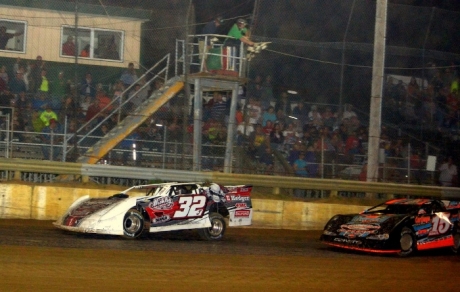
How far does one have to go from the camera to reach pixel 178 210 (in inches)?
522

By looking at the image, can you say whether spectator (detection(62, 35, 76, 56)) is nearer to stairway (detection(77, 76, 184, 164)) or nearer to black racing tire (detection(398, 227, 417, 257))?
stairway (detection(77, 76, 184, 164))

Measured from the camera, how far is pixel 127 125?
53.8 ft

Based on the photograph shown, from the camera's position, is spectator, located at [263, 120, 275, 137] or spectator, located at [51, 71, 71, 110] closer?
spectator, located at [51, 71, 71, 110]

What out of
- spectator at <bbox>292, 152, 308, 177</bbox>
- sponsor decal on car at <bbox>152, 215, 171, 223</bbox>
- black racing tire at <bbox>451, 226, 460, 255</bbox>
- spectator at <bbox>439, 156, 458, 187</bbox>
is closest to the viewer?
sponsor decal on car at <bbox>152, 215, 171, 223</bbox>

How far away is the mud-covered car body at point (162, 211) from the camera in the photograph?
12.5 meters

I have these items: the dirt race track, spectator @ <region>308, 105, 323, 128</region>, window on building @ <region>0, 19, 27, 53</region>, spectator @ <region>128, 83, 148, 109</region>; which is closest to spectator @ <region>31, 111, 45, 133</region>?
window on building @ <region>0, 19, 27, 53</region>

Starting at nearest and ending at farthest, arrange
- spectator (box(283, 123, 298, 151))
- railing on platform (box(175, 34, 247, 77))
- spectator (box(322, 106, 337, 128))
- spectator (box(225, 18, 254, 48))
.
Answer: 1. railing on platform (box(175, 34, 247, 77))
2. spectator (box(283, 123, 298, 151))
3. spectator (box(225, 18, 254, 48))
4. spectator (box(322, 106, 337, 128))

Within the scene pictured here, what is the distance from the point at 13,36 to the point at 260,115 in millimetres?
5871

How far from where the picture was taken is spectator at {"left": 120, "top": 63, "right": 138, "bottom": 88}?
Result: 16.5 m

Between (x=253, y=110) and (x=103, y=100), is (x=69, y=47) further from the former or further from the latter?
(x=253, y=110)

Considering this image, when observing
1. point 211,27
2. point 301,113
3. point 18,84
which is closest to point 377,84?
point 301,113

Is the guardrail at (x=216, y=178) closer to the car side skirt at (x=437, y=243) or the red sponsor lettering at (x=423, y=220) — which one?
the car side skirt at (x=437, y=243)

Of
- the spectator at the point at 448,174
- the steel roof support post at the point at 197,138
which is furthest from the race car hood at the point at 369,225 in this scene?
the spectator at the point at 448,174

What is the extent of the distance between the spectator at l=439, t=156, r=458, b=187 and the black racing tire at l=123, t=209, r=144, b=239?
9.38 m
